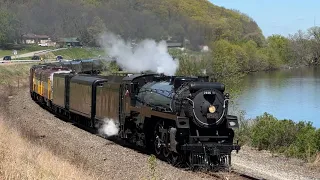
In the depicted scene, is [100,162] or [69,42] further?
[69,42]

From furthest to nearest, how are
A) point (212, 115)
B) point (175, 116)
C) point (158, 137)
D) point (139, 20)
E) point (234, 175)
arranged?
1. point (139, 20)
2. point (158, 137)
3. point (212, 115)
4. point (175, 116)
5. point (234, 175)

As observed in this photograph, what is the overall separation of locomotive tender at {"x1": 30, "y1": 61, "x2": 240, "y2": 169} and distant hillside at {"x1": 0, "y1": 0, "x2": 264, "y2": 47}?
535 inches

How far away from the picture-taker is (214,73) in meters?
36.1

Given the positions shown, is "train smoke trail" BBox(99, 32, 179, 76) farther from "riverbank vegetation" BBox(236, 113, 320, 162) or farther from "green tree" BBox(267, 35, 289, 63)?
"green tree" BBox(267, 35, 289, 63)

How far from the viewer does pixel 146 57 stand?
24422 mm

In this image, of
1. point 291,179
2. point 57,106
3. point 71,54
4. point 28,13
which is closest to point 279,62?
point 71,54

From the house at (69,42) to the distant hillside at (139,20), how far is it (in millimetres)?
1421

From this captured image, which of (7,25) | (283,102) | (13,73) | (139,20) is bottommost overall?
(283,102)

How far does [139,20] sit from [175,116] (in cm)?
2455

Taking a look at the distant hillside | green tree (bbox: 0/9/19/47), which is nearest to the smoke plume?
the distant hillside

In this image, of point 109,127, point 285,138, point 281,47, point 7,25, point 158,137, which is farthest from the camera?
point 281,47

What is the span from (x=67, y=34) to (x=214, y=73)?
2543 inches

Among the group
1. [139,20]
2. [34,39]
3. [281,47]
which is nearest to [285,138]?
[139,20]

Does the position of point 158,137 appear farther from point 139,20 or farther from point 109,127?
point 139,20
